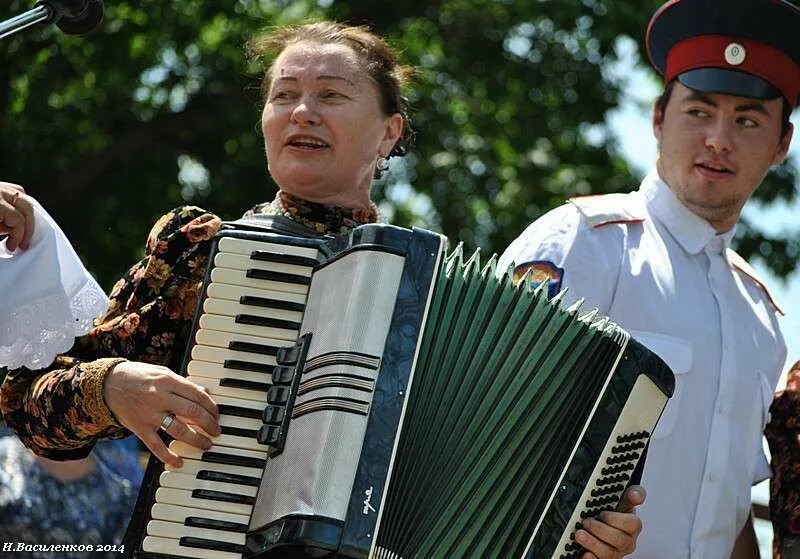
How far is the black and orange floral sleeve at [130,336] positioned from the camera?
307 centimetres

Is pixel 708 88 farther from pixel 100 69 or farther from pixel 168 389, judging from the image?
pixel 100 69

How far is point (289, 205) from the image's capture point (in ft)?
11.0

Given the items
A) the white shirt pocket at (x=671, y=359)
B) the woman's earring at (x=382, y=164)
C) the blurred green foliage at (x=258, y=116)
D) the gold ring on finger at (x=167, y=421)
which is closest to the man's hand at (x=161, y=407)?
the gold ring on finger at (x=167, y=421)

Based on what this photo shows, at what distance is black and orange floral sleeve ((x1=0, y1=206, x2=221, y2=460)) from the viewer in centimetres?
307

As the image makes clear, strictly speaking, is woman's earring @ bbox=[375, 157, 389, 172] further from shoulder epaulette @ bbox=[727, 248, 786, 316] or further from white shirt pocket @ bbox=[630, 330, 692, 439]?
shoulder epaulette @ bbox=[727, 248, 786, 316]

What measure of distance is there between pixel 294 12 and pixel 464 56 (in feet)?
5.20

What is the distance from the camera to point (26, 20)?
2912 mm

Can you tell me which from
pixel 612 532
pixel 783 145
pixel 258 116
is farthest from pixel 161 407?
pixel 258 116

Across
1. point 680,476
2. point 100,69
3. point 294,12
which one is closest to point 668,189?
point 680,476

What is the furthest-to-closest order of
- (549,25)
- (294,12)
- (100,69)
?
(294,12) → (549,25) → (100,69)

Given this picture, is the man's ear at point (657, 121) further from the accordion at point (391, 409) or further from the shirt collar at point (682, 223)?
the accordion at point (391, 409)

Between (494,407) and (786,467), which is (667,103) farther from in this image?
(494,407)

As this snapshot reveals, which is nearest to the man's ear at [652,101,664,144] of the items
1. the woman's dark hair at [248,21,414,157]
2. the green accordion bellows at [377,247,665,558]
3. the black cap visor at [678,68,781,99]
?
the black cap visor at [678,68,781,99]

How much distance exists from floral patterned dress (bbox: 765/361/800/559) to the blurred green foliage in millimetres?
4238
